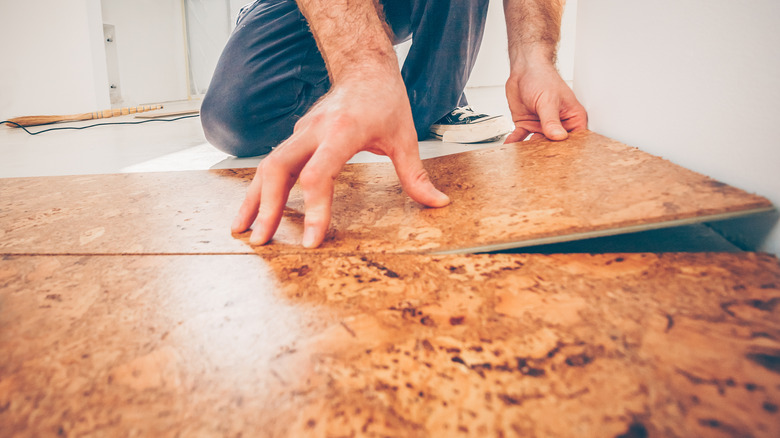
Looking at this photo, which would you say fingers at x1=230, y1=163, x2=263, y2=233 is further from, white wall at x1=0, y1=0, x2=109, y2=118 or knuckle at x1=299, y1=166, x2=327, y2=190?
white wall at x1=0, y1=0, x2=109, y2=118

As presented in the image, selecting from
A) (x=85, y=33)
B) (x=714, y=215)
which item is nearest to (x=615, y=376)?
(x=714, y=215)

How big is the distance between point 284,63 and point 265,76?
11 cm

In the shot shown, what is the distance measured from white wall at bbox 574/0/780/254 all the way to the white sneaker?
1003mm

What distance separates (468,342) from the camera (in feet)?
1.58

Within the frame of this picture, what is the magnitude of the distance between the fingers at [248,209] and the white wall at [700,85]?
0.84 m

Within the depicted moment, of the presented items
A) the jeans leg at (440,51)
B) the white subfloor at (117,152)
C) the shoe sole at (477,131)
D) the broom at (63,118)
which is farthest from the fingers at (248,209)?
the broom at (63,118)

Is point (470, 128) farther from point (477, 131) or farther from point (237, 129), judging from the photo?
point (237, 129)

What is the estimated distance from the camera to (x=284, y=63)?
1935 mm

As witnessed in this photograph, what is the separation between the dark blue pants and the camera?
1927mm

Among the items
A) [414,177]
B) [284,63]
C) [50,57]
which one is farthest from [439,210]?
[50,57]

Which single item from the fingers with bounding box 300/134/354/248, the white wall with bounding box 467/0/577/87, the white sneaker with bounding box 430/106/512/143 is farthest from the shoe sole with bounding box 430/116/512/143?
the white wall with bounding box 467/0/577/87

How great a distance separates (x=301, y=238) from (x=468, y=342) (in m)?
0.45

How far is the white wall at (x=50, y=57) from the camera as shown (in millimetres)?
3945

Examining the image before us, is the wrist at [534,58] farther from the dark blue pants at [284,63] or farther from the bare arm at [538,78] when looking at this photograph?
the dark blue pants at [284,63]
